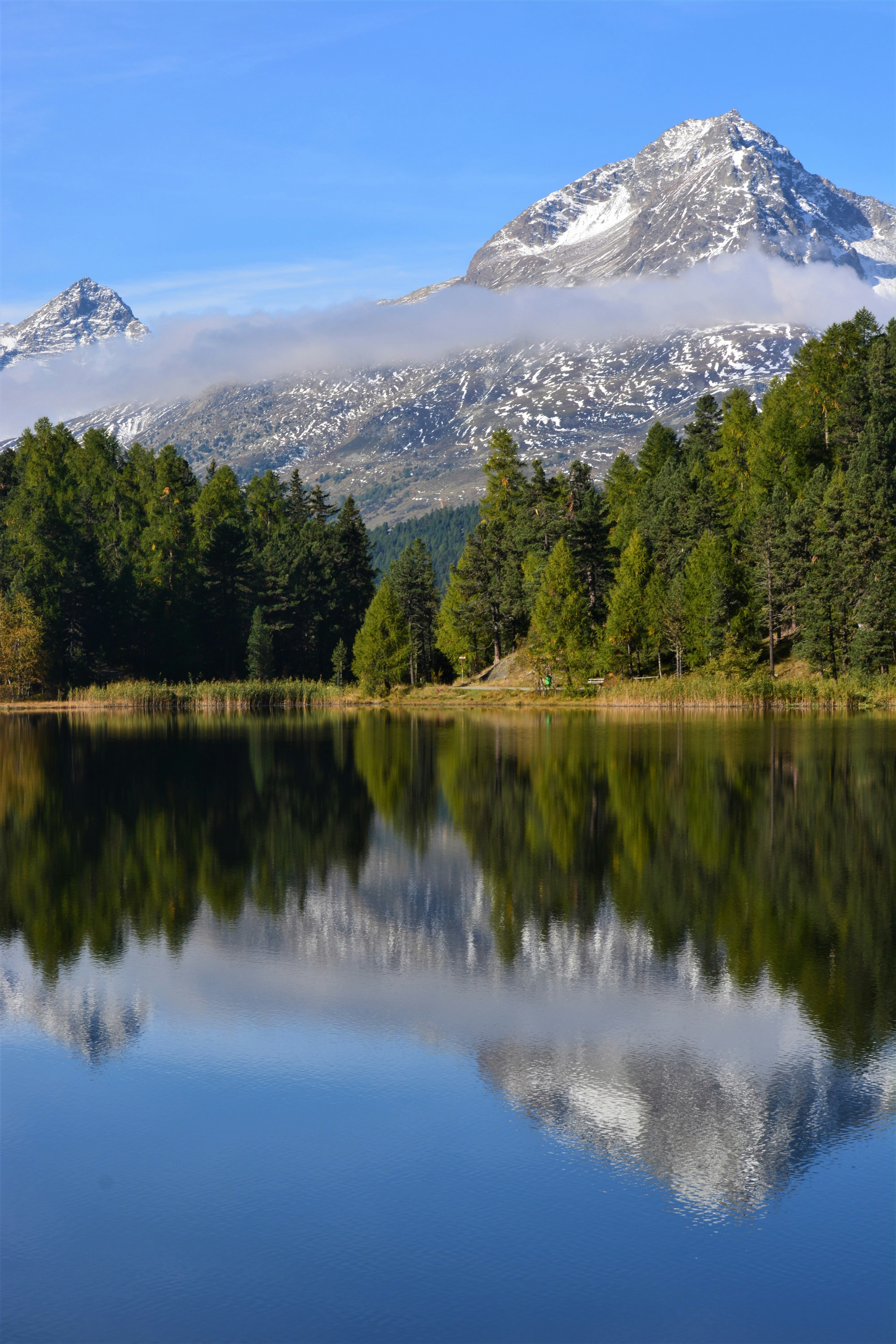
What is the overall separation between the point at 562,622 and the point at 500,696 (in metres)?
9.25

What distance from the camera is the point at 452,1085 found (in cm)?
1354

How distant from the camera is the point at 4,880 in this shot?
2528cm

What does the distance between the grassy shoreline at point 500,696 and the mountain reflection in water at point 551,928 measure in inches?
1941

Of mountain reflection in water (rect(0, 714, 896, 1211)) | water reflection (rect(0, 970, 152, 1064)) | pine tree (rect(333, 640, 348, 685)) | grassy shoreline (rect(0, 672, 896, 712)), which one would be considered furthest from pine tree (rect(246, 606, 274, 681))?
water reflection (rect(0, 970, 152, 1064))

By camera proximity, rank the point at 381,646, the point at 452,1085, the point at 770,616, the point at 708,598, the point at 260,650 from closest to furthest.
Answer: the point at 452,1085
the point at 770,616
the point at 708,598
the point at 381,646
the point at 260,650

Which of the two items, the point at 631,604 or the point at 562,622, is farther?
the point at 631,604

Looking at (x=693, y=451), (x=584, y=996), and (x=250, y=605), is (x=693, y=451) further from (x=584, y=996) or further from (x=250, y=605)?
(x=584, y=996)

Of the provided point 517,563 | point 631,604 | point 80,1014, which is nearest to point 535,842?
point 80,1014

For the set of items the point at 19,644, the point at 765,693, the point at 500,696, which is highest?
the point at 19,644

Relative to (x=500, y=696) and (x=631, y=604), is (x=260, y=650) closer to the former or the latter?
(x=500, y=696)

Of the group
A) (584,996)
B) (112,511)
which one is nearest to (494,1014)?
(584,996)

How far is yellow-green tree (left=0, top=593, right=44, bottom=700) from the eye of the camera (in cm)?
10975

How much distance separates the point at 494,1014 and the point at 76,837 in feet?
57.0

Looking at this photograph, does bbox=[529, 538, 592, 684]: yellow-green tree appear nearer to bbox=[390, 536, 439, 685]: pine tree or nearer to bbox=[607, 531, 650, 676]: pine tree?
bbox=[607, 531, 650, 676]: pine tree
